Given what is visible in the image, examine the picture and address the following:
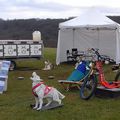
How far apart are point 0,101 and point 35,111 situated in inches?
58.7

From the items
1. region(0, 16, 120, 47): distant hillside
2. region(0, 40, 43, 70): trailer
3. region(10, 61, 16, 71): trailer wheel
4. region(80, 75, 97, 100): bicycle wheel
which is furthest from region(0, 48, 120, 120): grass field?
region(0, 16, 120, 47): distant hillside

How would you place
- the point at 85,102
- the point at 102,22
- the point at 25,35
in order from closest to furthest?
the point at 85,102 → the point at 102,22 → the point at 25,35

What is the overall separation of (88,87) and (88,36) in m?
11.9

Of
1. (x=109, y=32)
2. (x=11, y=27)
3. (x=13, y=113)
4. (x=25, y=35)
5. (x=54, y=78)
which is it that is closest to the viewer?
(x=13, y=113)

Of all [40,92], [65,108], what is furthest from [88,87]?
[40,92]

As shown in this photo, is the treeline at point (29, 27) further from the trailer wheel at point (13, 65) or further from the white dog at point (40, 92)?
the white dog at point (40, 92)

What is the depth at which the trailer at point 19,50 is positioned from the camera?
1653 cm

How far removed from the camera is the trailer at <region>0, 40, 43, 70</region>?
54.2 ft

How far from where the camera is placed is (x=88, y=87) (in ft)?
31.1

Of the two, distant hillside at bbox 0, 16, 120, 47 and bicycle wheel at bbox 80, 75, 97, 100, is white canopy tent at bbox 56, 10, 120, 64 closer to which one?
bicycle wheel at bbox 80, 75, 97, 100

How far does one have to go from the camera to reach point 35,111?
8.05 metres

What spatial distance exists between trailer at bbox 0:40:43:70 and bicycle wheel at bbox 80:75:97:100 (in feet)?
24.6

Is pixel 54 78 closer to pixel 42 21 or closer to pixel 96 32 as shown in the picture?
pixel 96 32

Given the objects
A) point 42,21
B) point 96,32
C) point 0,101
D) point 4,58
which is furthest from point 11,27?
point 0,101
